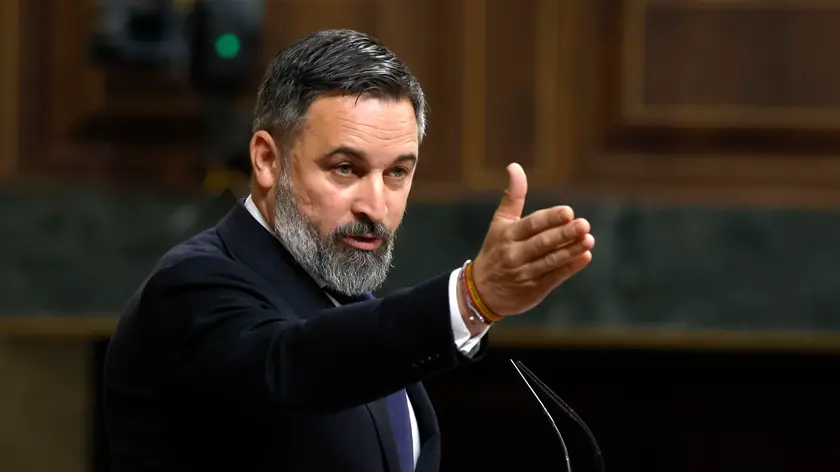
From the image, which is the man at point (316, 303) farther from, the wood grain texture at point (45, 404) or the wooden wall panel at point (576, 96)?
the wood grain texture at point (45, 404)

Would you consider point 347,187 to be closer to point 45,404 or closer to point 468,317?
point 468,317

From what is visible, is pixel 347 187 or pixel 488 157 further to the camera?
pixel 488 157

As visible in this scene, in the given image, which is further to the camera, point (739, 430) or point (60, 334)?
point (739, 430)

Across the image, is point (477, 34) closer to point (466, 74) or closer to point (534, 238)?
point (466, 74)

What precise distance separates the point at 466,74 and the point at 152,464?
2.61 metres

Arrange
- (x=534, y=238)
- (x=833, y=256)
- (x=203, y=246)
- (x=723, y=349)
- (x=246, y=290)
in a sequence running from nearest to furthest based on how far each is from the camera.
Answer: (x=534, y=238), (x=246, y=290), (x=203, y=246), (x=833, y=256), (x=723, y=349)

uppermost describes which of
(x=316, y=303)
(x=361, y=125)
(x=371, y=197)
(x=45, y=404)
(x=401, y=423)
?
(x=361, y=125)

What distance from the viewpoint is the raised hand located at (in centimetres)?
155

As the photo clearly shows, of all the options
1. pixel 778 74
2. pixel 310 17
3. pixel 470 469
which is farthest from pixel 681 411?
pixel 310 17

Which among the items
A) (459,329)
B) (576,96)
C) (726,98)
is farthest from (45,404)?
(459,329)

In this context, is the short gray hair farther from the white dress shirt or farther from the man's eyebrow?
the white dress shirt

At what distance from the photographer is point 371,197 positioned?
6.64 feet

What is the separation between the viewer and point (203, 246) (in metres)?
2.02

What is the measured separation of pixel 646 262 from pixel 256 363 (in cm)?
266
